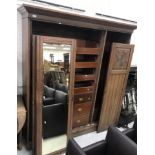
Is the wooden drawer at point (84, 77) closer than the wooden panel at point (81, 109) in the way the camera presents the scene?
Yes

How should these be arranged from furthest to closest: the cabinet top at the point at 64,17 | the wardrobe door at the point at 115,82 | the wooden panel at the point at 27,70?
the wardrobe door at the point at 115,82 → the wooden panel at the point at 27,70 → the cabinet top at the point at 64,17

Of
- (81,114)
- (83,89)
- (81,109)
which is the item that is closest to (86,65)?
(83,89)

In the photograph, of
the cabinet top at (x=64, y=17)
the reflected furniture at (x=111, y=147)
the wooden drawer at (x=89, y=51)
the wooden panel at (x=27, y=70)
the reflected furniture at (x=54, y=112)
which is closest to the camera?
the reflected furniture at (x=111, y=147)

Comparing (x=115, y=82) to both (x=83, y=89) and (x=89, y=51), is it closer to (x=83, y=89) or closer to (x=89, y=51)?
(x=83, y=89)

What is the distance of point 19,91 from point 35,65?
73 cm

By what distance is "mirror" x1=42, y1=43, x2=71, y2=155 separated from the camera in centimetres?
224

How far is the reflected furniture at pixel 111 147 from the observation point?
1.71m

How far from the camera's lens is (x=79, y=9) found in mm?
2715

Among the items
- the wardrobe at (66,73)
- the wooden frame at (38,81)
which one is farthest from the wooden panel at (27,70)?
the wooden frame at (38,81)

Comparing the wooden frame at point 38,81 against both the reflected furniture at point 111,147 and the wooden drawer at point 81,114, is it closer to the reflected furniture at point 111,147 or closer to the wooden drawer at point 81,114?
the wooden drawer at point 81,114

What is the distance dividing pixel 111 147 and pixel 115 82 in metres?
1.41

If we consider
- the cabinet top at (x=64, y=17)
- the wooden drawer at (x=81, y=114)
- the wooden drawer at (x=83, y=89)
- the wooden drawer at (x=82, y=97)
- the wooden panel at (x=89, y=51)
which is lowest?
the wooden drawer at (x=81, y=114)

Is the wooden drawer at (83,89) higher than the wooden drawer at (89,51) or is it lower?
lower
